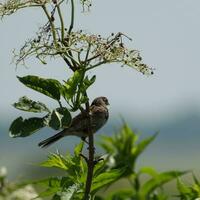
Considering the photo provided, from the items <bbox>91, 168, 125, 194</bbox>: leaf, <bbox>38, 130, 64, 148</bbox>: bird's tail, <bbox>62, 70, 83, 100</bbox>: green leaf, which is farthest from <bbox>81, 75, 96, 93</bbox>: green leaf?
<bbox>38, 130, 64, 148</bbox>: bird's tail

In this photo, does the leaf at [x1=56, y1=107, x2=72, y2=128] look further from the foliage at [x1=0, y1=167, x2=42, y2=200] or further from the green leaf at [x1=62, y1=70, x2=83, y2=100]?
the foliage at [x1=0, y1=167, x2=42, y2=200]

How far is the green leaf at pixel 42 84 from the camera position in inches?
146

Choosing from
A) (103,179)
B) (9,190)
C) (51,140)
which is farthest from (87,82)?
(51,140)

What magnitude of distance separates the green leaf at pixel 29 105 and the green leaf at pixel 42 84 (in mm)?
57

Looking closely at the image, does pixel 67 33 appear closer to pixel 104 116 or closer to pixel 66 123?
pixel 66 123

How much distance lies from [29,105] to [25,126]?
0.31ft

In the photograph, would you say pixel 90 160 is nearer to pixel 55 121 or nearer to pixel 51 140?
pixel 55 121

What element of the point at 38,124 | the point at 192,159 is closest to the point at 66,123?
the point at 38,124

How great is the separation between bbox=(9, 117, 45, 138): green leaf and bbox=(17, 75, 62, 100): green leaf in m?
0.12

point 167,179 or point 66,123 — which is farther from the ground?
point 66,123

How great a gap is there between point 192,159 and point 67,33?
19015cm

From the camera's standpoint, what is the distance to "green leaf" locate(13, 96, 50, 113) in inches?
146

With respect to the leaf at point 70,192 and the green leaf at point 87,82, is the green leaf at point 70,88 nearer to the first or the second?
the green leaf at point 87,82

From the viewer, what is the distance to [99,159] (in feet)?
12.1
